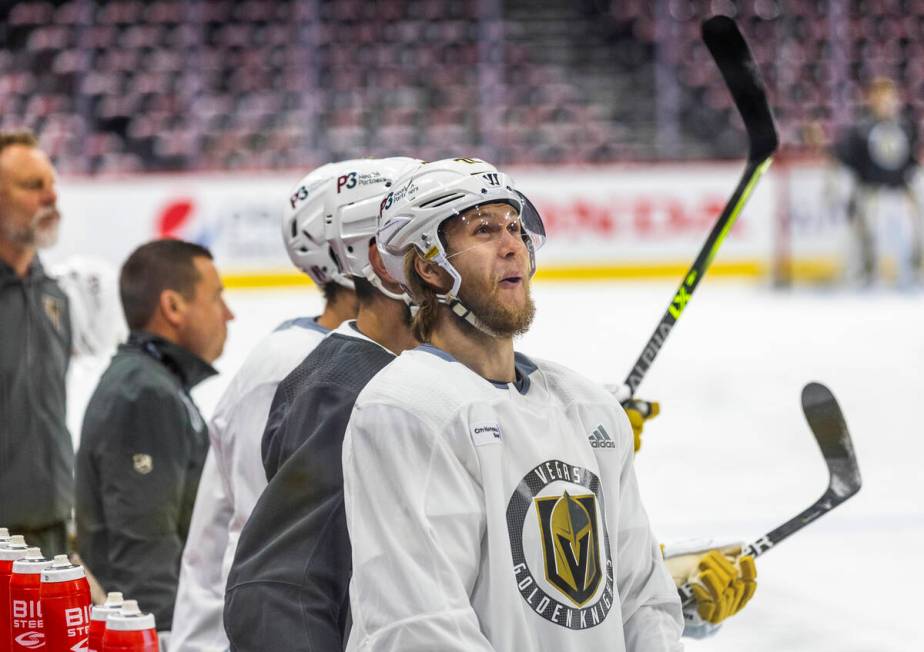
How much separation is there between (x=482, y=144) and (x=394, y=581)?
1180 cm

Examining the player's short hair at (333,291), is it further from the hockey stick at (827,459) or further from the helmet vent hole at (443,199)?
the hockey stick at (827,459)

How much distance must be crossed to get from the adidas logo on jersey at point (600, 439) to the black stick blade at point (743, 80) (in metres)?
1.15

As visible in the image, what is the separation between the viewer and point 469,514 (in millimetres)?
1669

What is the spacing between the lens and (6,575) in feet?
6.84

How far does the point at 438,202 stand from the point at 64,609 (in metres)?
0.78

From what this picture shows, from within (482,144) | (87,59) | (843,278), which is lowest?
(843,278)

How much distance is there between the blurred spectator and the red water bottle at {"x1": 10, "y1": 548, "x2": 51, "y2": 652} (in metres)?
11.0

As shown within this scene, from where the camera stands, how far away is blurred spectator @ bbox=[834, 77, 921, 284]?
1219 centimetres

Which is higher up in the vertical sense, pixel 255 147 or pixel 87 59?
pixel 87 59

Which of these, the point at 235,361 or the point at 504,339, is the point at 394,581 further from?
the point at 235,361

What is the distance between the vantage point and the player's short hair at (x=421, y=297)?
6.11 feet

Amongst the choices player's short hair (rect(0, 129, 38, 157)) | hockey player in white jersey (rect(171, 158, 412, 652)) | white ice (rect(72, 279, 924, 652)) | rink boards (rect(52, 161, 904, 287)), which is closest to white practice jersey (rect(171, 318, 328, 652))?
hockey player in white jersey (rect(171, 158, 412, 652))

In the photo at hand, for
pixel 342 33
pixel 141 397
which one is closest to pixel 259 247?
pixel 342 33

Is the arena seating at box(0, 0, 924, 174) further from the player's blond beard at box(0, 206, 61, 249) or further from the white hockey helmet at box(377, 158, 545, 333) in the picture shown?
the white hockey helmet at box(377, 158, 545, 333)
